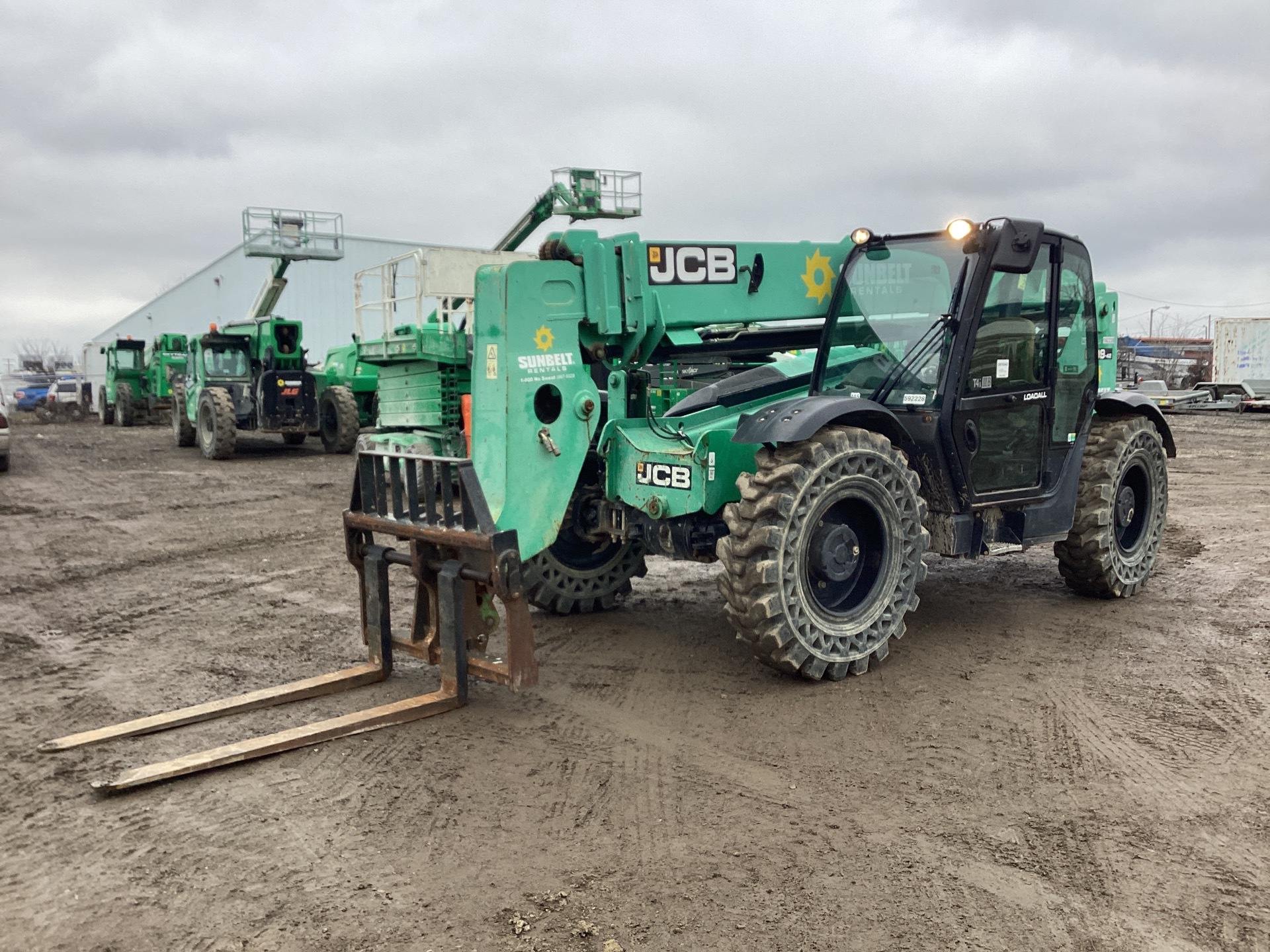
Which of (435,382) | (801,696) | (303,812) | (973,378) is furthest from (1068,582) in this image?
(435,382)

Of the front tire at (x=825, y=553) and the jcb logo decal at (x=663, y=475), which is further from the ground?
the jcb logo decal at (x=663, y=475)

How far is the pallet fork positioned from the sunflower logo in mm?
2450

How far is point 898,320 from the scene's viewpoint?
596cm

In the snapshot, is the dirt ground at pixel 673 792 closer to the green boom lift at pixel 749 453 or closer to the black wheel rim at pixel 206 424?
the green boom lift at pixel 749 453

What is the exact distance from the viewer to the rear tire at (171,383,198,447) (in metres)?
21.0

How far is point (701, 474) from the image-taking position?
531cm

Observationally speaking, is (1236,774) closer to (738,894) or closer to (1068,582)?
(738,894)

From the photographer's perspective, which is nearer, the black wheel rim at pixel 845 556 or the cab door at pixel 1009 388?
the black wheel rim at pixel 845 556

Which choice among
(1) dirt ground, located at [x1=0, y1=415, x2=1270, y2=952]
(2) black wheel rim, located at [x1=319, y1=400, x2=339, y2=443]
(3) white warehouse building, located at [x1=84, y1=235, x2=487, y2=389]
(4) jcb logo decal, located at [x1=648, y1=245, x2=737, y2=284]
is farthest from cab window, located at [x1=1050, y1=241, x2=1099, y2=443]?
(3) white warehouse building, located at [x1=84, y1=235, x2=487, y2=389]

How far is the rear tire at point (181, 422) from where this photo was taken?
2102 centimetres

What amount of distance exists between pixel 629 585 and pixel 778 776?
9.18ft

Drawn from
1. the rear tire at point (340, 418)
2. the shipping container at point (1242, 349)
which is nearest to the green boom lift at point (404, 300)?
the rear tire at point (340, 418)

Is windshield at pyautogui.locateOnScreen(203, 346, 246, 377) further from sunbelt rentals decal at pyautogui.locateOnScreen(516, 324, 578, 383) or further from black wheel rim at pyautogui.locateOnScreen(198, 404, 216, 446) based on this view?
sunbelt rentals decal at pyautogui.locateOnScreen(516, 324, 578, 383)

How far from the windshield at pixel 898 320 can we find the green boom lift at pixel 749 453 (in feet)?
0.04
